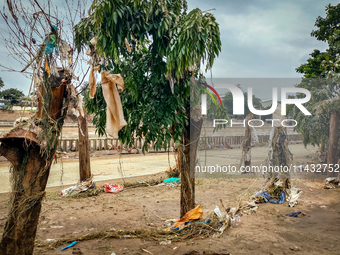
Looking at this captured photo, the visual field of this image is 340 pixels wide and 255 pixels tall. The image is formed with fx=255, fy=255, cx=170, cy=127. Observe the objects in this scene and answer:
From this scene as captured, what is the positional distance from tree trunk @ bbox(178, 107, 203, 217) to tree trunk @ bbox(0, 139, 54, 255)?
1.96 meters

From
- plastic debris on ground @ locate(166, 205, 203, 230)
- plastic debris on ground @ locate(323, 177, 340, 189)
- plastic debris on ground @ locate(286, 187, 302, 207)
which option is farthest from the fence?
plastic debris on ground @ locate(166, 205, 203, 230)

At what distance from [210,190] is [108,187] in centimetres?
262

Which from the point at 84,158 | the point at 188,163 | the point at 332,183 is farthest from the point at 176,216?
the point at 332,183

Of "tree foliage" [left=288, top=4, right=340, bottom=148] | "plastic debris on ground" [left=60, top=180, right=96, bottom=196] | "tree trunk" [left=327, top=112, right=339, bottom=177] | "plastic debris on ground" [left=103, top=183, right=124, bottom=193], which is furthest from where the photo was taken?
"tree trunk" [left=327, top=112, right=339, bottom=177]

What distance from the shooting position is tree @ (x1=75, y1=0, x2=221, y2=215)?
2.86 meters

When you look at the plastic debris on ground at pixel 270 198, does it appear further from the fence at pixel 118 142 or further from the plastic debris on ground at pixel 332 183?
the fence at pixel 118 142

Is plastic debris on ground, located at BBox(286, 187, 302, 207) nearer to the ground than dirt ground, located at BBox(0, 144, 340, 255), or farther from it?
farther from it

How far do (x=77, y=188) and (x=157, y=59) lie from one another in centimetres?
392

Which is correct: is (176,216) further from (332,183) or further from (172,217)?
(332,183)

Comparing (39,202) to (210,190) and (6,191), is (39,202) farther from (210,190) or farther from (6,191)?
(210,190)

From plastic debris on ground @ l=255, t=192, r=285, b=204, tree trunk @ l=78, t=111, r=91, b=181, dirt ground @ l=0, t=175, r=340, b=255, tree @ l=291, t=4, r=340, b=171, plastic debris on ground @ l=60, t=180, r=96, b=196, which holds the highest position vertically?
tree @ l=291, t=4, r=340, b=171

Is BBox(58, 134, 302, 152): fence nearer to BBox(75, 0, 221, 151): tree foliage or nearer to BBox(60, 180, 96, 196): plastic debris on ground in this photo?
BBox(60, 180, 96, 196): plastic debris on ground

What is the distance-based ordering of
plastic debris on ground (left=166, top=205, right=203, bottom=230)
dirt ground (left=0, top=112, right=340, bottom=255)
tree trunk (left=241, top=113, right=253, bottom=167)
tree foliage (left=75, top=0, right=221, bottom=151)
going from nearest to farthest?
tree foliage (left=75, top=0, right=221, bottom=151), dirt ground (left=0, top=112, right=340, bottom=255), plastic debris on ground (left=166, top=205, right=203, bottom=230), tree trunk (left=241, top=113, right=253, bottom=167)

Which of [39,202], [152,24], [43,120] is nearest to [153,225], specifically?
[39,202]
